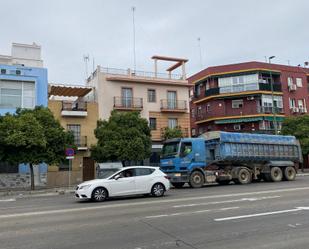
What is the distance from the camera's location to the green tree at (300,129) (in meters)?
37.2

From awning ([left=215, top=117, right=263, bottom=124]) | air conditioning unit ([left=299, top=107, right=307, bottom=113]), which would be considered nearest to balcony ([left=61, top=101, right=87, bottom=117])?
awning ([left=215, top=117, right=263, bottom=124])

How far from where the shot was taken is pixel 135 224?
8.83 m

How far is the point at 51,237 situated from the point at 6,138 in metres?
A: 15.6

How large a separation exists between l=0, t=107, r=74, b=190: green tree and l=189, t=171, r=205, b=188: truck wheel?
31.3 ft

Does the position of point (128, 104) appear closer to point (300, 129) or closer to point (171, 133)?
point (171, 133)

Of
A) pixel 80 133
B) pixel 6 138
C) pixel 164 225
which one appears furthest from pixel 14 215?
pixel 80 133

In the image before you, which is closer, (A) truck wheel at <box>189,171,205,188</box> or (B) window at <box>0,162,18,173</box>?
(A) truck wheel at <box>189,171,205,188</box>

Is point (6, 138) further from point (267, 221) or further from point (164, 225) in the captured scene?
point (267, 221)

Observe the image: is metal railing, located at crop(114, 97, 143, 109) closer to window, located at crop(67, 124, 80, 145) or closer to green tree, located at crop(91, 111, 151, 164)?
window, located at crop(67, 124, 80, 145)

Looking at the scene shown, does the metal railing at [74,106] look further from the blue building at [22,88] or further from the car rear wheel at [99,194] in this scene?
the car rear wheel at [99,194]

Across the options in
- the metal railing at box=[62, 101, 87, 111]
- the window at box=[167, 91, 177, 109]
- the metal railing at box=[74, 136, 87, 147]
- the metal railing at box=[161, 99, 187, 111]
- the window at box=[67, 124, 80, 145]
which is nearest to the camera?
the metal railing at box=[74, 136, 87, 147]

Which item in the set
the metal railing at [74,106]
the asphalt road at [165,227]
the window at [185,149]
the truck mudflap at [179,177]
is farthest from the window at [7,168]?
the asphalt road at [165,227]

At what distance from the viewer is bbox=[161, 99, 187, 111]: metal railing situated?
36156 mm

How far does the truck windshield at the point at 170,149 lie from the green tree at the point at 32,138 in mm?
7308
